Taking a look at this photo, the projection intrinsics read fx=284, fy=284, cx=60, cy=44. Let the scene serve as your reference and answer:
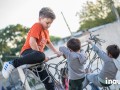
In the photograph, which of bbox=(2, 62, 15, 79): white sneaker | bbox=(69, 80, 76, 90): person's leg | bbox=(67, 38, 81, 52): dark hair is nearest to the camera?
bbox=(2, 62, 15, 79): white sneaker

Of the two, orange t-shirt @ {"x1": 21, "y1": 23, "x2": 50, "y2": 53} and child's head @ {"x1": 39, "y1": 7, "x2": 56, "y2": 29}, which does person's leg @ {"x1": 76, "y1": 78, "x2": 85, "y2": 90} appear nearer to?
orange t-shirt @ {"x1": 21, "y1": 23, "x2": 50, "y2": 53}

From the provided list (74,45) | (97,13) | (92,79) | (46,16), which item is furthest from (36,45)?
(97,13)

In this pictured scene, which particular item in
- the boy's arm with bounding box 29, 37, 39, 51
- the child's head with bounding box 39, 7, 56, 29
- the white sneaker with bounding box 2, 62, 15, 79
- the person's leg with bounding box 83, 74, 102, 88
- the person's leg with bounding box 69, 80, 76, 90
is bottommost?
the person's leg with bounding box 83, 74, 102, 88

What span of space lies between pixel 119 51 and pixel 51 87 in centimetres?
106

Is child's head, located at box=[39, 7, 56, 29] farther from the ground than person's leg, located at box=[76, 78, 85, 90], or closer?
farther from the ground

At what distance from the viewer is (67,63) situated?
13.5 feet

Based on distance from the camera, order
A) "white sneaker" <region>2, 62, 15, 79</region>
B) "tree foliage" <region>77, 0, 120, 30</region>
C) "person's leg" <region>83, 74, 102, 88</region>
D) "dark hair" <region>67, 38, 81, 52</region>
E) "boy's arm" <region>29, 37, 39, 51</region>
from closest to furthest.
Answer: "white sneaker" <region>2, 62, 15, 79</region> → "boy's arm" <region>29, 37, 39, 51</region> → "dark hair" <region>67, 38, 81, 52</region> → "person's leg" <region>83, 74, 102, 88</region> → "tree foliage" <region>77, 0, 120, 30</region>

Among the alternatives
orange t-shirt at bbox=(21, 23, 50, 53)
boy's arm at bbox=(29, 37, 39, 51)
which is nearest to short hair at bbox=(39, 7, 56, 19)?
orange t-shirt at bbox=(21, 23, 50, 53)

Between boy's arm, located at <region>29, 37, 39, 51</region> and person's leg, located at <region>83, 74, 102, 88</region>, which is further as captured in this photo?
person's leg, located at <region>83, 74, 102, 88</region>

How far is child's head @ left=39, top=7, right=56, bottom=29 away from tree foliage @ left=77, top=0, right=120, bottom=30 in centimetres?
4002

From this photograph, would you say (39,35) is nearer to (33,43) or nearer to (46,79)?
(33,43)

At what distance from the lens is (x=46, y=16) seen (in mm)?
3637

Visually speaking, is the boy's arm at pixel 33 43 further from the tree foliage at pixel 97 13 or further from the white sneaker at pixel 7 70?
the tree foliage at pixel 97 13

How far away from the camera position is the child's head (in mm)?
3631
